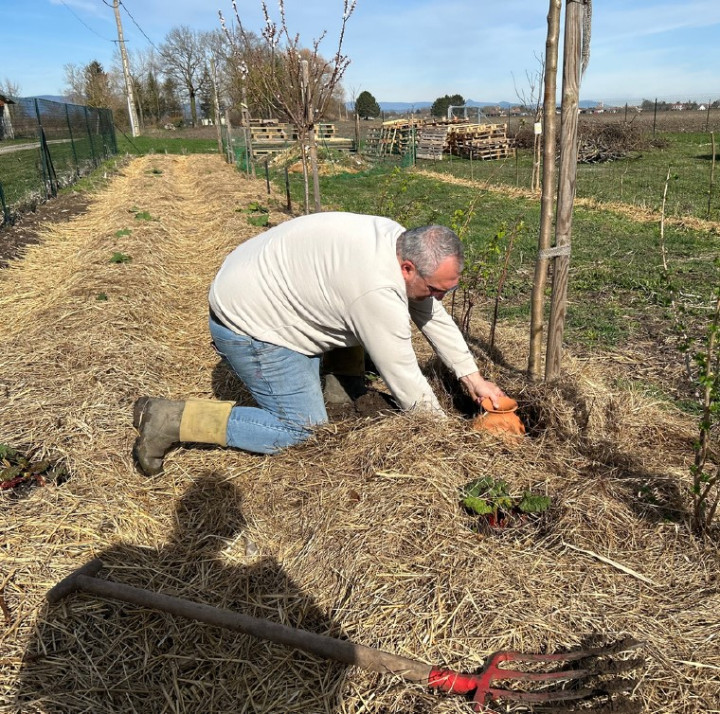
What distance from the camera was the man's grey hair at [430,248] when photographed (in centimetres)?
252

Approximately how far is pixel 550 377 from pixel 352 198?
414 inches

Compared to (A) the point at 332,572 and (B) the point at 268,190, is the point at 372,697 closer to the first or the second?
(A) the point at 332,572

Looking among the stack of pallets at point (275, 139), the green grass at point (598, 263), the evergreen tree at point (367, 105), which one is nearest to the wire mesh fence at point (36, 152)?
the green grass at point (598, 263)

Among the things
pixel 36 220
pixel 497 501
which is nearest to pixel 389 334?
pixel 497 501

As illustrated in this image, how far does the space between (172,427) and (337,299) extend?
3.69ft

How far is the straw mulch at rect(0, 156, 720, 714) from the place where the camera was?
195 cm

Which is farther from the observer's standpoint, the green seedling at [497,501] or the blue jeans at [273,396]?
the blue jeans at [273,396]

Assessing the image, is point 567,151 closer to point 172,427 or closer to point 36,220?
point 172,427

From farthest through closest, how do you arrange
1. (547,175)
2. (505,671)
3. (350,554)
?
1. (547,175)
2. (350,554)
3. (505,671)

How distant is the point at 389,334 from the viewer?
103 inches

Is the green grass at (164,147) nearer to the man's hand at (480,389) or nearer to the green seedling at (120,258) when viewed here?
the green seedling at (120,258)

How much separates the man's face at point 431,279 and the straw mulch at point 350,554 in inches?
25.2

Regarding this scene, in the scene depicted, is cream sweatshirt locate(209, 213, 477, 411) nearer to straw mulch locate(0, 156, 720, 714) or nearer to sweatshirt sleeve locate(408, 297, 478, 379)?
sweatshirt sleeve locate(408, 297, 478, 379)

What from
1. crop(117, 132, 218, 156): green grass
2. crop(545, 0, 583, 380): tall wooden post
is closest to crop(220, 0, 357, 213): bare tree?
crop(545, 0, 583, 380): tall wooden post
